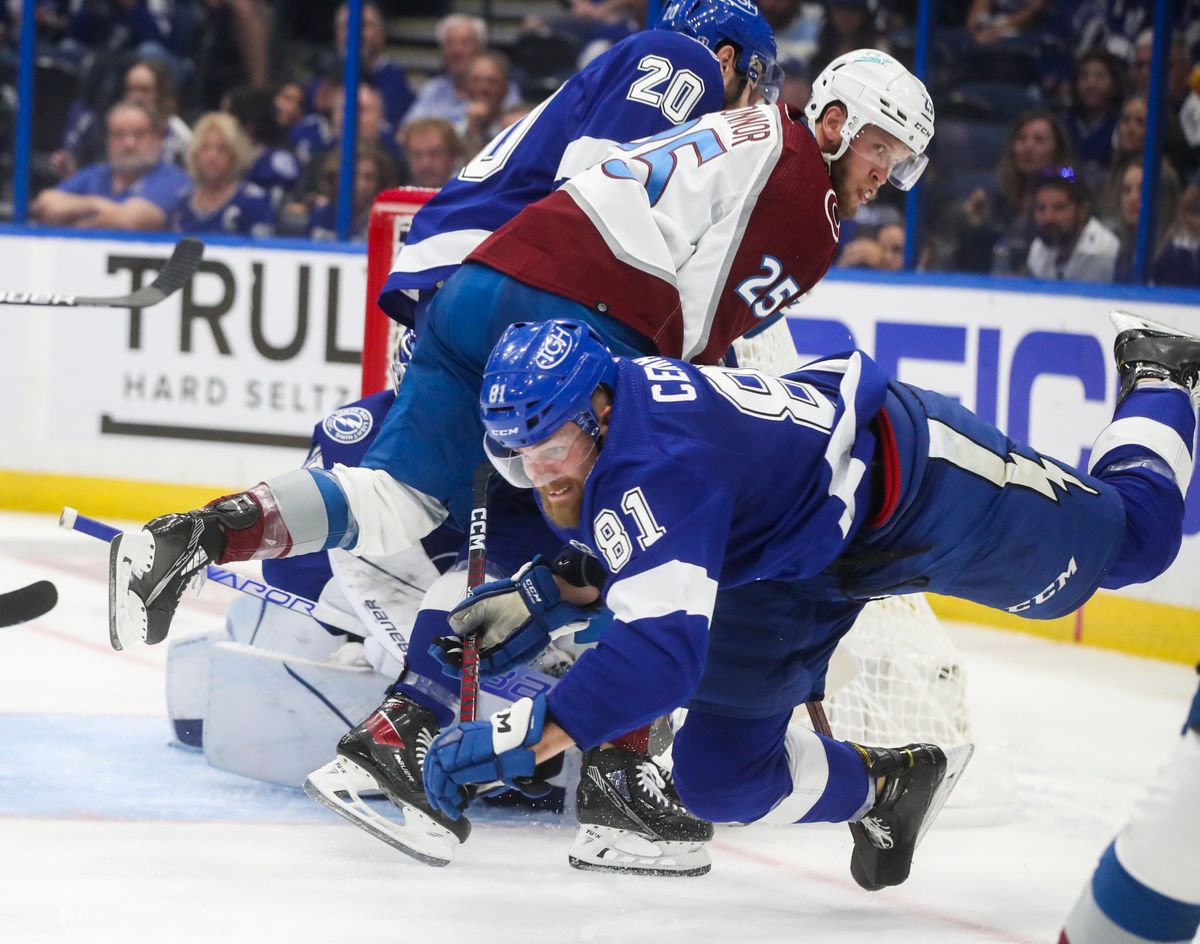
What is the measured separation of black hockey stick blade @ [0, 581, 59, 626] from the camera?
9.86 feet

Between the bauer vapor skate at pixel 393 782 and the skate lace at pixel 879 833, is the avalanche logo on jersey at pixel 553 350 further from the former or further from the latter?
the skate lace at pixel 879 833

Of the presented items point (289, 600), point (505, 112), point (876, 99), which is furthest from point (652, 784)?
point (505, 112)

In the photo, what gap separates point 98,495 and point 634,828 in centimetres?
391

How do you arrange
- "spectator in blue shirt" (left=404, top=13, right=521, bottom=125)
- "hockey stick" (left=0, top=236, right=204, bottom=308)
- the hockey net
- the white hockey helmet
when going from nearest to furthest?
the white hockey helmet → the hockey net → "hockey stick" (left=0, top=236, right=204, bottom=308) → "spectator in blue shirt" (left=404, top=13, right=521, bottom=125)

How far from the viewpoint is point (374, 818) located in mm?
2746

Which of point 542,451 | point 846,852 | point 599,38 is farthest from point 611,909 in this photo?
point 599,38

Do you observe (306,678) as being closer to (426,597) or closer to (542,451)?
(426,597)

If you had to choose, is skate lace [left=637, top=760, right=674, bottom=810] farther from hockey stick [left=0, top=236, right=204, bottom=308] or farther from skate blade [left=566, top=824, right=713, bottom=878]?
hockey stick [left=0, top=236, right=204, bottom=308]

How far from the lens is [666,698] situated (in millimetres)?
2168

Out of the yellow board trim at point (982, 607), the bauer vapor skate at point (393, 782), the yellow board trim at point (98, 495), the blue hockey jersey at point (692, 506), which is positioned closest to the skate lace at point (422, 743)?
the bauer vapor skate at point (393, 782)

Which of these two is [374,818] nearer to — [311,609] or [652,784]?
[652,784]

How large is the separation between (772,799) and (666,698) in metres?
0.57

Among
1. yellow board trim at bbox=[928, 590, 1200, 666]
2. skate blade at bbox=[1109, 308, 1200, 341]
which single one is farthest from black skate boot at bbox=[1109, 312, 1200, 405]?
yellow board trim at bbox=[928, 590, 1200, 666]

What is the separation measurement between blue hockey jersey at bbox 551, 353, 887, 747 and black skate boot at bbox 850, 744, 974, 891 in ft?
1.64
